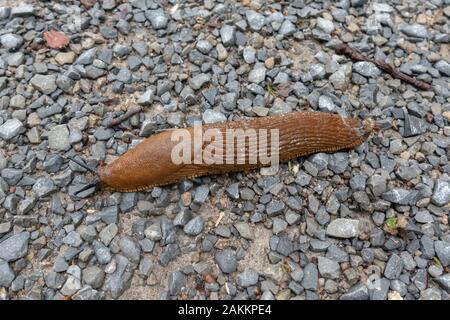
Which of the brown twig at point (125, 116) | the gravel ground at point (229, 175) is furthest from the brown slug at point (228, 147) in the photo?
the brown twig at point (125, 116)

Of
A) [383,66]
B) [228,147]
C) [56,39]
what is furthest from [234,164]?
[56,39]

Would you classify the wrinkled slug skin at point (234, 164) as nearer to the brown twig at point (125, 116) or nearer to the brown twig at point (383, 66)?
the brown twig at point (125, 116)

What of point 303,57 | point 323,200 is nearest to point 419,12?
point 303,57

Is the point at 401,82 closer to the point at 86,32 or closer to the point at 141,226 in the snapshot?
the point at 141,226

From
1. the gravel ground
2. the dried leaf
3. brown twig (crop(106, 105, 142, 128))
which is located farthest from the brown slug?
the dried leaf

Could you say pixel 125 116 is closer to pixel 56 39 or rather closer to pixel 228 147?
pixel 228 147

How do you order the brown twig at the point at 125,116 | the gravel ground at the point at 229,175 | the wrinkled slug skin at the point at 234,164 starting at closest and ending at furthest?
the gravel ground at the point at 229,175
the wrinkled slug skin at the point at 234,164
the brown twig at the point at 125,116
